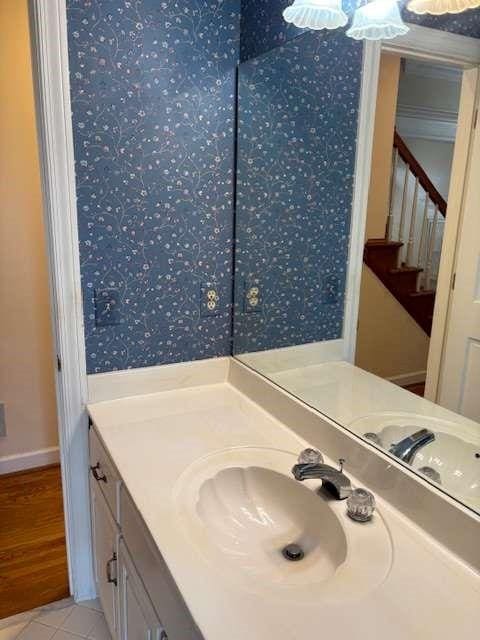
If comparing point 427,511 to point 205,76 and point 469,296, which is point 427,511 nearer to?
point 469,296

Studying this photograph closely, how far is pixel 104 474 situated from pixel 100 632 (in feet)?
2.22

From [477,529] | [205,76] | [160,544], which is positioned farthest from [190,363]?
[477,529]

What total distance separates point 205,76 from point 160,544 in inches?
53.5

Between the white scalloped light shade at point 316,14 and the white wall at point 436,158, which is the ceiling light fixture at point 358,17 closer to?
the white scalloped light shade at point 316,14

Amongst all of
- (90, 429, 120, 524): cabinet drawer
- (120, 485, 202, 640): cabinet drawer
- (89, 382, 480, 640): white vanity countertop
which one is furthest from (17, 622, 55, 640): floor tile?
(89, 382, 480, 640): white vanity countertop

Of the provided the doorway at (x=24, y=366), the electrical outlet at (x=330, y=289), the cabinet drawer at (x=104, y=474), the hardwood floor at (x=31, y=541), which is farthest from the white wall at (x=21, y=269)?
the electrical outlet at (x=330, y=289)

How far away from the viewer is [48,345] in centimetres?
248

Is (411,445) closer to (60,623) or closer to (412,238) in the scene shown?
(412,238)

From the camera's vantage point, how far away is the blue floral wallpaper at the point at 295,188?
137 centimetres

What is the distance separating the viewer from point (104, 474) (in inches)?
55.0

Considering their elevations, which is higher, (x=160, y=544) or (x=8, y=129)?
(x=8, y=129)

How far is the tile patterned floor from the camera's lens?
5.36 feet

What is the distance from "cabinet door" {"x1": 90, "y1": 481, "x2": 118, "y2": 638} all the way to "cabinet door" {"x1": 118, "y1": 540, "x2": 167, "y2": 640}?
0.07m

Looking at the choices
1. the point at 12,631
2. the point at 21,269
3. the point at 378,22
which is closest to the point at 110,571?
the point at 12,631
